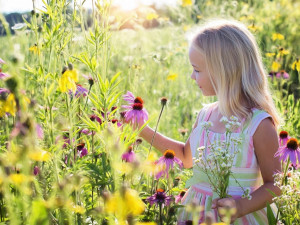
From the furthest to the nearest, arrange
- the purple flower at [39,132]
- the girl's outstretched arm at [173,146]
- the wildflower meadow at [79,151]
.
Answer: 1. the girl's outstretched arm at [173,146]
2. the purple flower at [39,132]
3. the wildflower meadow at [79,151]

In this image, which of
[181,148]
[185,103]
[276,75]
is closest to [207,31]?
[181,148]

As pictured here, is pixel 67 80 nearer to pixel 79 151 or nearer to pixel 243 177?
pixel 79 151

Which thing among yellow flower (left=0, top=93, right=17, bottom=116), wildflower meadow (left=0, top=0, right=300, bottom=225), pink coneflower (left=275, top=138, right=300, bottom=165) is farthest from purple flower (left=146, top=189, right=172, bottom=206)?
yellow flower (left=0, top=93, right=17, bottom=116)

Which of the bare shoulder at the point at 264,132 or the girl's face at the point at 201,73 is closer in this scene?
the bare shoulder at the point at 264,132

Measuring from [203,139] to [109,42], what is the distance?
24.2 inches

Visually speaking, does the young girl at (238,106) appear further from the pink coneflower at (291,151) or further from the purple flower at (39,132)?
the purple flower at (39,132)

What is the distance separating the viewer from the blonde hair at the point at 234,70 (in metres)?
1.50

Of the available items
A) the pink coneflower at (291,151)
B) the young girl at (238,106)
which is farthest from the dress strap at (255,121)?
the pink coneflower at (291,151)

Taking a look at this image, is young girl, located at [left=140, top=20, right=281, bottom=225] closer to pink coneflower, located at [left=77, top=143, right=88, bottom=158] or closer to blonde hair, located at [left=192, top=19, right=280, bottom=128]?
blonde hair, located at [left=192, top=19, right=280, bottom=128]

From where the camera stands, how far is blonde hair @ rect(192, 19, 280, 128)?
1.50m

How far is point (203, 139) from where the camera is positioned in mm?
1564

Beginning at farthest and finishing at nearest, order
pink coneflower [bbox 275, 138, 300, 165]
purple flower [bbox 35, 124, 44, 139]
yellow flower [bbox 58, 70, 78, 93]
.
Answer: pink coneflower [bbox 275, 138, 300, 165] < purple flower [bbox 35, 124, 44, 139] < yellow flower [bbox 58, 70, 78, 93]

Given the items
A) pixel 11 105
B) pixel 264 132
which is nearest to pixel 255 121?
pixel 264 132

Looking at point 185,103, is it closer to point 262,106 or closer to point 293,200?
point 262,106
